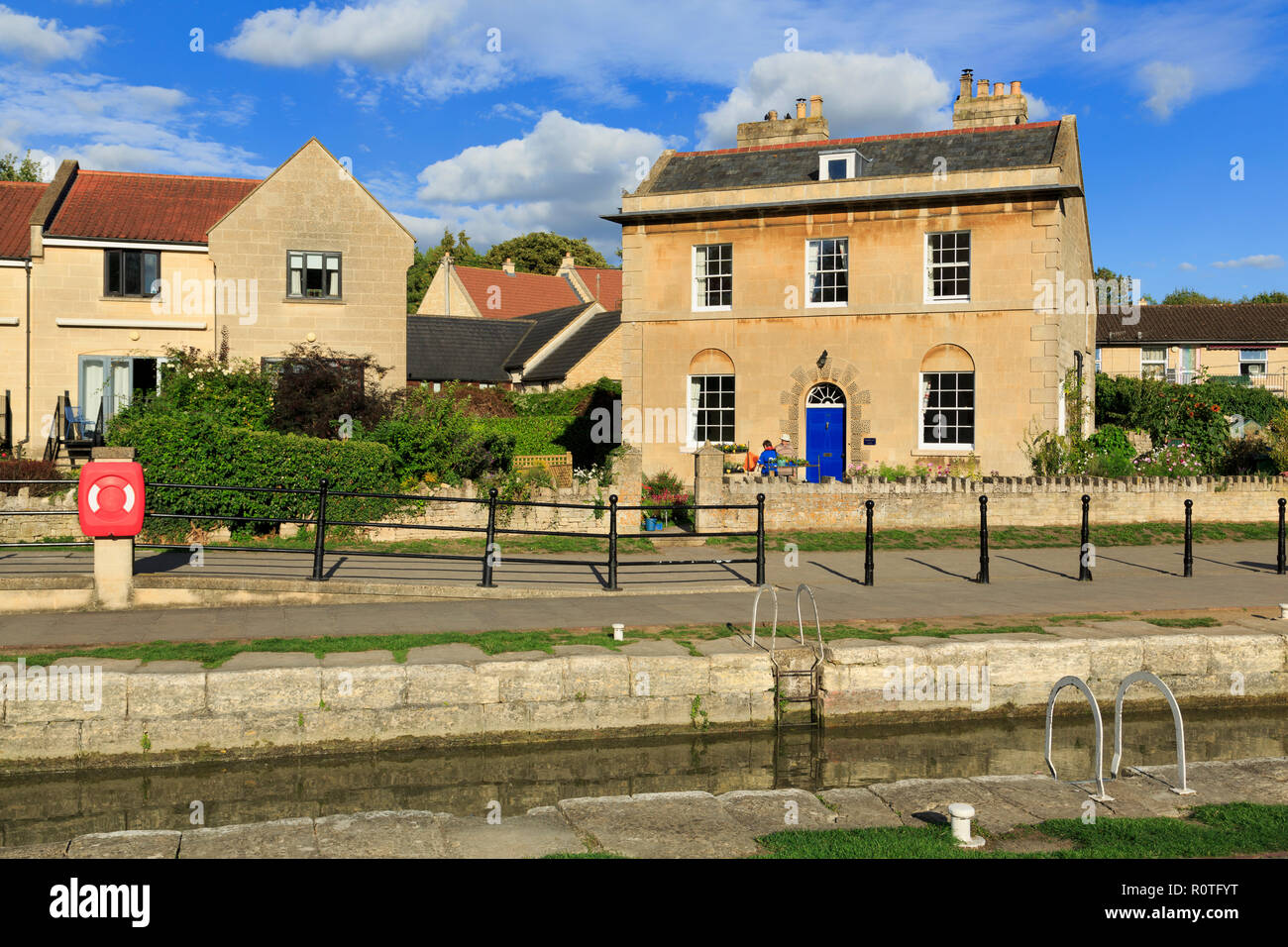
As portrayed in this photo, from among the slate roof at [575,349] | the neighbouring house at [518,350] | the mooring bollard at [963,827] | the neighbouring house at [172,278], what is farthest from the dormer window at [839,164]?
the mooring bollard at [963,827]

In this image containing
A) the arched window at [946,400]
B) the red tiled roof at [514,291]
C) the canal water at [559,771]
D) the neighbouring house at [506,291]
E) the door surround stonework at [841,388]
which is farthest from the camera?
the red tiled roof at [514,291]

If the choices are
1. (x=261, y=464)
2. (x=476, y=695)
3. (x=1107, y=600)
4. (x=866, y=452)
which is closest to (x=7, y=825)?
(x=476, y=695)

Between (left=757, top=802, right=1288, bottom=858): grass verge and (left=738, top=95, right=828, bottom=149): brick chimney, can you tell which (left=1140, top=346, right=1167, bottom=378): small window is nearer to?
(left=738, top=95, right=828, bottom=149): brick chimney

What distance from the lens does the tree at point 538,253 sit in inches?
2948

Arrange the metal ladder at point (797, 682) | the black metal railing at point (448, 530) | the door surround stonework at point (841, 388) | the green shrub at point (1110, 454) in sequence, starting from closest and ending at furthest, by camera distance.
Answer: the metal ladder at point (797, 682) < the black metal railing at point (448, 530) < the green shrub at point (1110, 454) < the door surround stonework at point (841, 388)

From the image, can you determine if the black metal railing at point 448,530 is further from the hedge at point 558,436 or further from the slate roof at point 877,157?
the hedge at point 558,436

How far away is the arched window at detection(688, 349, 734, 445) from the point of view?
25.9 metres

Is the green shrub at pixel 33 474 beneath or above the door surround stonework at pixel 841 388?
beneath

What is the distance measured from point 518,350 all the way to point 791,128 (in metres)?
22.3

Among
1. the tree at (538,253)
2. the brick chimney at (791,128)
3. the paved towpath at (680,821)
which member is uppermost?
the tree at (538,253)

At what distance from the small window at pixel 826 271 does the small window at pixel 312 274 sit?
42.1ft

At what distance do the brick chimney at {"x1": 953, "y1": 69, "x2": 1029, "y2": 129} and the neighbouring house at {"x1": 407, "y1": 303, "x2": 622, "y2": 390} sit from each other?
18330 mm

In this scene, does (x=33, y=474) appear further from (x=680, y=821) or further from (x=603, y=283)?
(x=603, y=283)
